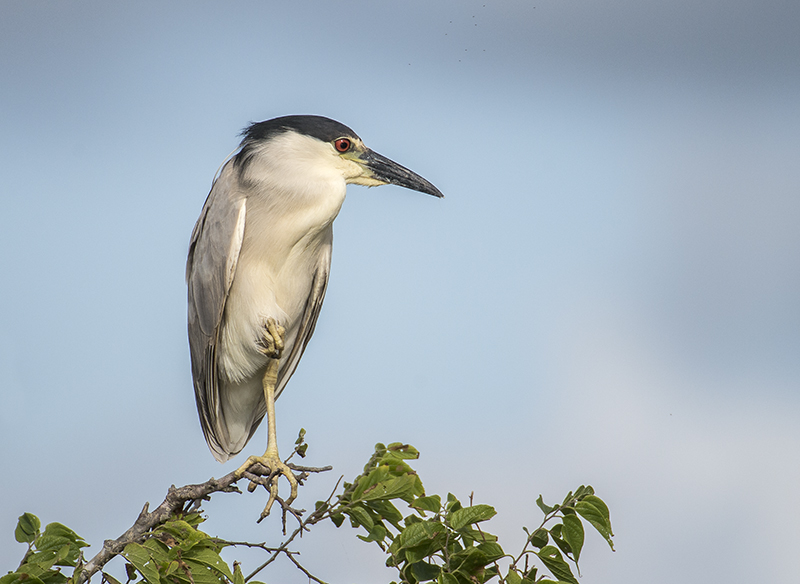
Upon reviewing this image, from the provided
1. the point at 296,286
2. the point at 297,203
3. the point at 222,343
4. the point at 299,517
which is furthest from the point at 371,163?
the point at 299,517

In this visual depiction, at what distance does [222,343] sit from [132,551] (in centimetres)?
174

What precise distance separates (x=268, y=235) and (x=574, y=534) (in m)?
2.02

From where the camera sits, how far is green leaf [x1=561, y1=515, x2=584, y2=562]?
192 centimetres

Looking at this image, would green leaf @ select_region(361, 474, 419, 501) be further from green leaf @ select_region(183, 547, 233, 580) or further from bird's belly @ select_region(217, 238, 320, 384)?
bird's belly @ select_region(217, 238, 320, 384)

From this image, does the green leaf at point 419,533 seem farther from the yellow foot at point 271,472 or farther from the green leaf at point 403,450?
the yellow foot at point 271,472

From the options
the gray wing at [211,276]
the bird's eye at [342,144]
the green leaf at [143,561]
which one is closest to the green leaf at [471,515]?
the green leaf at [143,561]

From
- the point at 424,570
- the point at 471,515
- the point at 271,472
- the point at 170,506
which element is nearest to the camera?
the point at 471,515

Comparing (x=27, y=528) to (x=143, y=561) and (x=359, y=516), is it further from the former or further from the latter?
(x=359, y=516)

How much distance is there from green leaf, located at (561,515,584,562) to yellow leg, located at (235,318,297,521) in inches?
34.8

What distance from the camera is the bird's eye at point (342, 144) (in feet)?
11.3

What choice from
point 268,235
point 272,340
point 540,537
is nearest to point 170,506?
point 272,340

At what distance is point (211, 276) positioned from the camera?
352 centimetres

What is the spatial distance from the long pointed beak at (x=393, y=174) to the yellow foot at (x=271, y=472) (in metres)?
1.34

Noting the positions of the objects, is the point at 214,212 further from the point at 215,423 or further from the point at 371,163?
the point at 215,423
